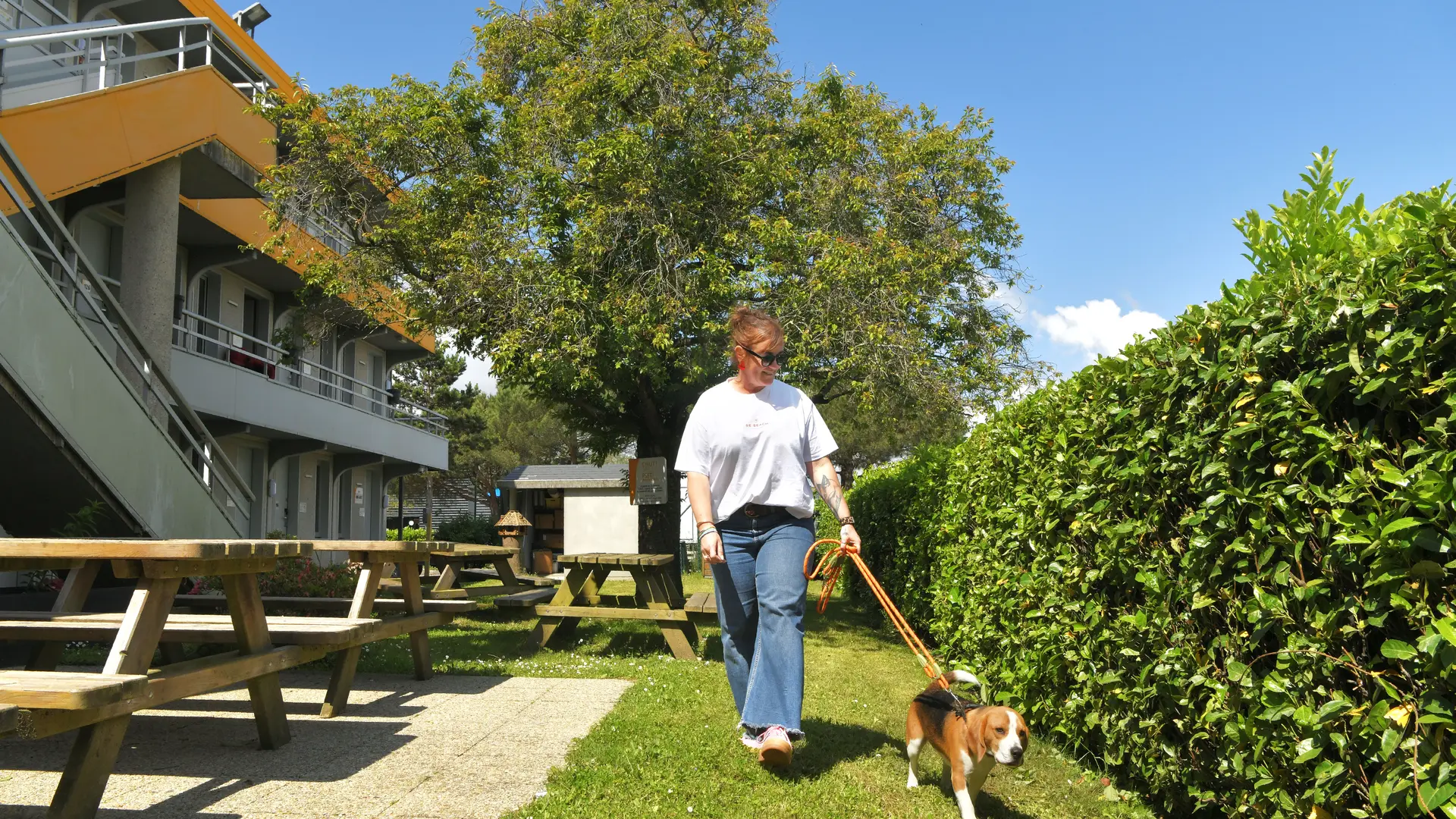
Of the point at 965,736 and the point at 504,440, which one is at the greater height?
the point at 504,440

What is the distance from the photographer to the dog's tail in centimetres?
383

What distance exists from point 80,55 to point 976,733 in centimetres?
1292

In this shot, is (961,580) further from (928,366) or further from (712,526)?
(928,366)

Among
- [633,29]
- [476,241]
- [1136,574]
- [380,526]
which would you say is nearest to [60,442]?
[476,241]

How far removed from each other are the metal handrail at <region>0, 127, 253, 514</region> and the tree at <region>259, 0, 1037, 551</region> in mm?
3109

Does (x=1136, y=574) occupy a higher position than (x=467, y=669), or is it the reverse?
(x=1136, y=574)

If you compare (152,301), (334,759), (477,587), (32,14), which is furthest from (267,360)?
(334,759)

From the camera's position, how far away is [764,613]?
4.18 m

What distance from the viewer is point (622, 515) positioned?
30.7 meters

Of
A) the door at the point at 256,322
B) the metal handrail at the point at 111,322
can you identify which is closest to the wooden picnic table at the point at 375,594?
the metal handrail at the point at 111,322

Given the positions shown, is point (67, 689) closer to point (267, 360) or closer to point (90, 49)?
point (90, 49)

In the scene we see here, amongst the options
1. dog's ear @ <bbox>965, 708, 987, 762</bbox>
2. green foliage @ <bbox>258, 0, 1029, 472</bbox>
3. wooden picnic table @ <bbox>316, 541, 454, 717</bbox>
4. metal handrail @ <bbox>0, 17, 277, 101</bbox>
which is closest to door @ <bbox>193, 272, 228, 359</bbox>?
metal handrail @ <bbox>0, 17, 277, 101</bbox>

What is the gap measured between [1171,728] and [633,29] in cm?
1229

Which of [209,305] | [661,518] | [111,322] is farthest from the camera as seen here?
[209,305]
